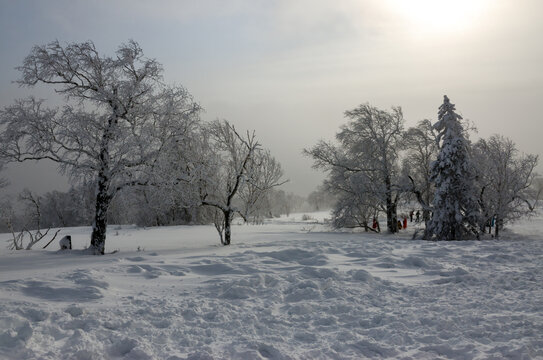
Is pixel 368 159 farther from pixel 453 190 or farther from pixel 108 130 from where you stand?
pixel 108 130

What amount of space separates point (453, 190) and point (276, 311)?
695 inches

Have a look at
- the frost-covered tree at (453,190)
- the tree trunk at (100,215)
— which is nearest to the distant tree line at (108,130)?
the tree trunk at (100,215)

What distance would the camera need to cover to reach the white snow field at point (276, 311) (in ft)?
14.4

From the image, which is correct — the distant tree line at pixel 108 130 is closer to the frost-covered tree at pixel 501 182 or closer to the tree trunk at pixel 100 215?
the tree trunk at pixel 100 215

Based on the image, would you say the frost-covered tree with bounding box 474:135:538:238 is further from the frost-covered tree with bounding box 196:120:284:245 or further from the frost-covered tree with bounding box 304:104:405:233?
the frost-covered tree with bounding box 196:120:284:245

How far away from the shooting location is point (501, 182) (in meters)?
23.3

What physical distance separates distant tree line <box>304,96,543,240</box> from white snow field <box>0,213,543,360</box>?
1219cm

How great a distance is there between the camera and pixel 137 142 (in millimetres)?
12430

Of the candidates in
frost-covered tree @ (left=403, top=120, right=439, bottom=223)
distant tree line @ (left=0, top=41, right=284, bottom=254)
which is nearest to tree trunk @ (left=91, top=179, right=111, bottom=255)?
distant tree line @ (left=0, top=41, right=284, bottom=254)

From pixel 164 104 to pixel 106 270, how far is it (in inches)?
264

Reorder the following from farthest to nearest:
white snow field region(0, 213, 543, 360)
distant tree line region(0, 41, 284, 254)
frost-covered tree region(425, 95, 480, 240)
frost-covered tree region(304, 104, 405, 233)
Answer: frost-covered tree region(304, 104, 405, 233)
frost-covered tree region(425, 95, 480, 240)
distant tree line region(0, 41, 284, 254)
white snow field region(0, 213, 543, 360)

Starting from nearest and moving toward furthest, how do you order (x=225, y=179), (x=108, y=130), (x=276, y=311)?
(x=276, y=311) → (x=108, y=130) → (x=225, y=179)

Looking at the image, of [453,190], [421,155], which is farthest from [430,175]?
[421,155]

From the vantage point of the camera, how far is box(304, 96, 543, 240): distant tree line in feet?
68.3
